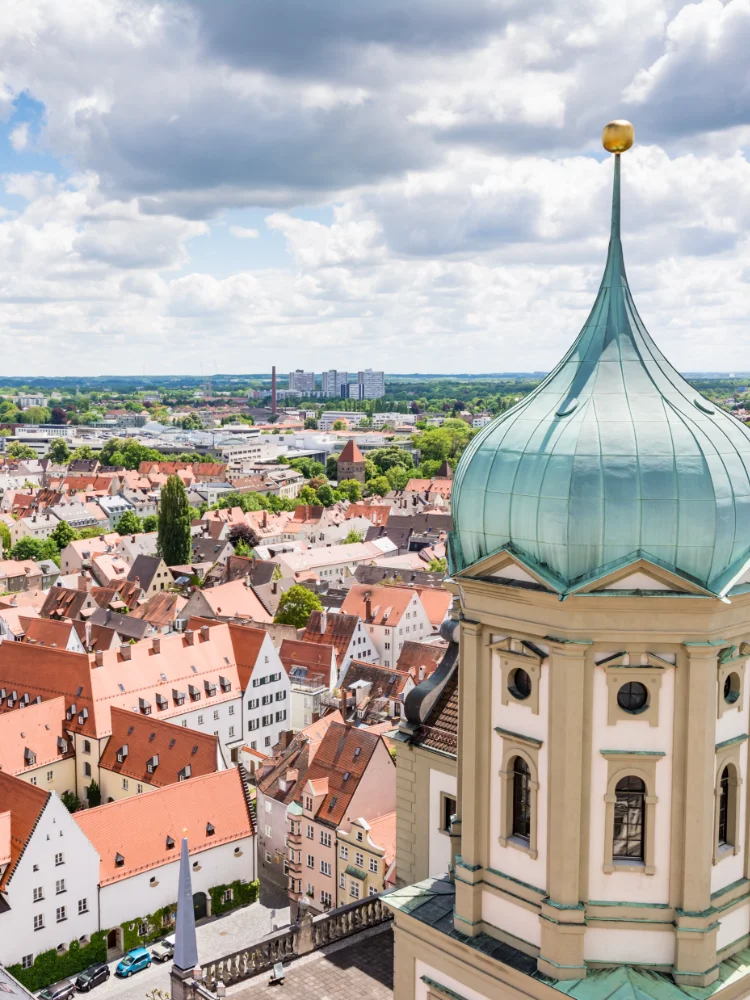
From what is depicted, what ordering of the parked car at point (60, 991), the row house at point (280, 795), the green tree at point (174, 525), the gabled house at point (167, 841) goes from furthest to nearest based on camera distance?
1. the green tree at point (174, 525)
2. the row house at point (280, 795)
3. the gabled house at point (167, 841)
4. the parked car at point (60, 991)

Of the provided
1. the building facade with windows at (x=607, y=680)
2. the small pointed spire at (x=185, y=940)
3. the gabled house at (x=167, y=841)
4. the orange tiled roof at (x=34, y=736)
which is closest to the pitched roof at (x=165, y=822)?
the gabled house at (x=167, y=841)

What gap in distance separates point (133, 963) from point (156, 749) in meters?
13.5

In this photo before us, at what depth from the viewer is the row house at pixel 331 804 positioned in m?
46.1

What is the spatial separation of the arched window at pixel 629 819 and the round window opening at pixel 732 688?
6.38 feet

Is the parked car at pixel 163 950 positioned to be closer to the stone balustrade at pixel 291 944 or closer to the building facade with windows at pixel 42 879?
the building facade with windows at pixel 42 879

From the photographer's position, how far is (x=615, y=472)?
15.5 meters

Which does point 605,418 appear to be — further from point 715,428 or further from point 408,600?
point 408,600

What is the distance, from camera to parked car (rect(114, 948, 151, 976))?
140ft

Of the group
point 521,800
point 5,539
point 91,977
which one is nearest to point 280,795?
point 91,977

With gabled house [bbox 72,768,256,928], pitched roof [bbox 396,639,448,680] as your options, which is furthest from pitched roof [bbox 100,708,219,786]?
pitched roof [bbox 396,639,448,680]

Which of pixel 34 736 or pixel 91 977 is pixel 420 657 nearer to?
pixel 34 736

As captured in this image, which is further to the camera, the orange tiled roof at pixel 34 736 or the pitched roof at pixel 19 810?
the orange tiled roof at pixel 34 736

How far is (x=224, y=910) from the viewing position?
157ft

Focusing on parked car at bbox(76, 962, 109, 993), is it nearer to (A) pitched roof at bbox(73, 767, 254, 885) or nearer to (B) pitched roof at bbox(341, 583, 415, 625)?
(A) pitched roof at bbox(73, 767, 254, 885)
